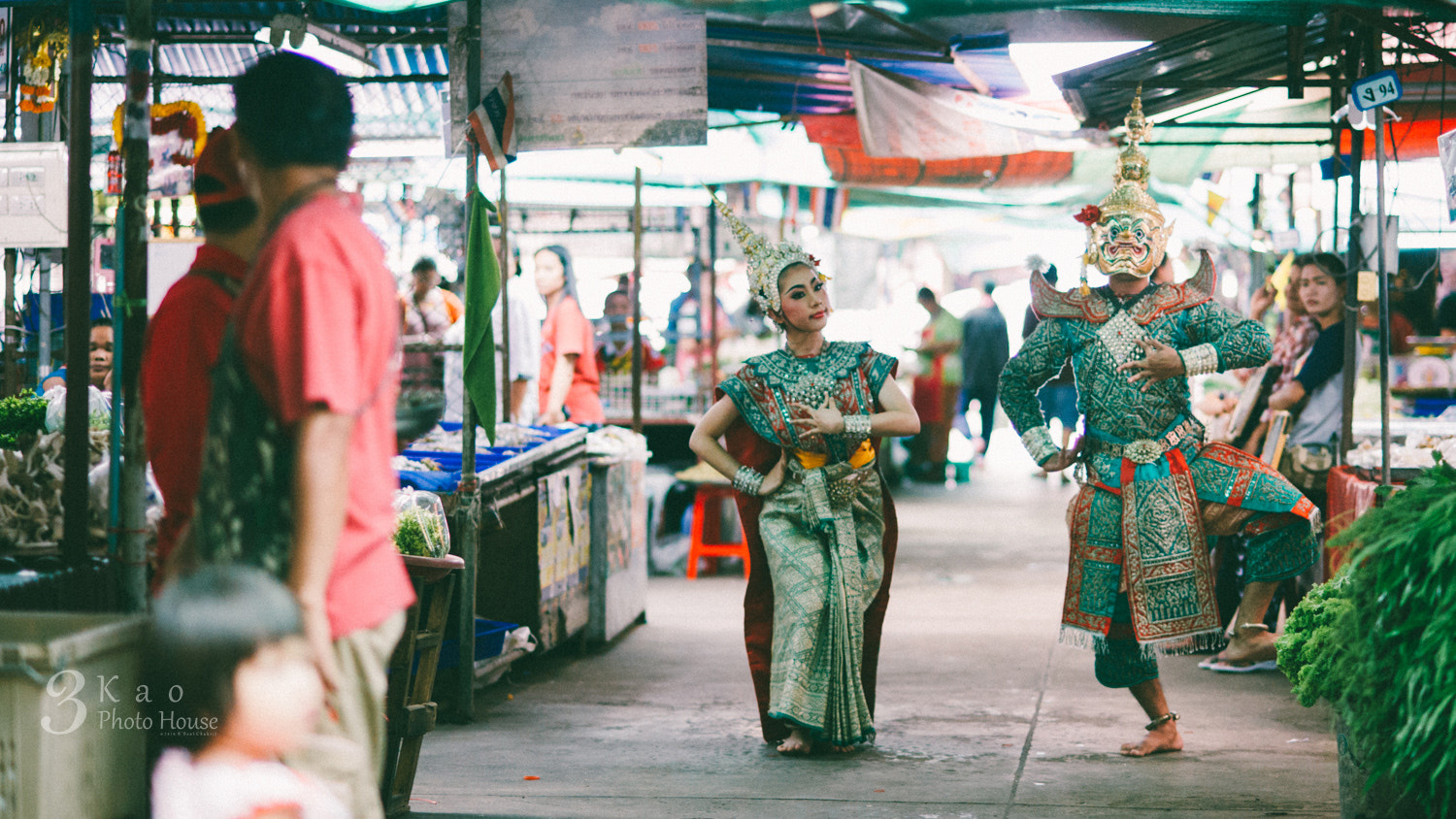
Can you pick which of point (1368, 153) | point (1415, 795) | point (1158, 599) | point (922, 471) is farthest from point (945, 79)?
point (922, 471)

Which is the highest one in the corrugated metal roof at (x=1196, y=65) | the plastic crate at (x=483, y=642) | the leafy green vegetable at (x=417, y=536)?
the corrugated metal roof at (x=1196, y=65)

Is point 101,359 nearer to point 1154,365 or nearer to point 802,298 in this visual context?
point 802,298

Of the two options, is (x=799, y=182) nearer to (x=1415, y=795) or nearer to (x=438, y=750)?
(x=438, y=750)

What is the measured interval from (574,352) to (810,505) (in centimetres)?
406

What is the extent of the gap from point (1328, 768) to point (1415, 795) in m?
1.67

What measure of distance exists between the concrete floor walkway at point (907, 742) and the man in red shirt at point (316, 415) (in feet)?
7.07

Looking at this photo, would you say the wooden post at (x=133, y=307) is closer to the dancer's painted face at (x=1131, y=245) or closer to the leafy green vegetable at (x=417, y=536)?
the leafy green vegetable at (x=417, y=536)

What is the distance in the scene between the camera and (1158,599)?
5.07 meters

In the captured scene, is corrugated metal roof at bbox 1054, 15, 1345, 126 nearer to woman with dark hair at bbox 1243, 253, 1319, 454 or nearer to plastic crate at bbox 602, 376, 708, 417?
woman with dark hair at bbox 1243, 253, 1319, 454

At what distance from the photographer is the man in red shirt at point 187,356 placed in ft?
9.50

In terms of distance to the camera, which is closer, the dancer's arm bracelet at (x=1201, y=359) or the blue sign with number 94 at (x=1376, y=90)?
the dancer's arm bracelet at (x=1201, y=359)

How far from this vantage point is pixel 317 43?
5.87 metres

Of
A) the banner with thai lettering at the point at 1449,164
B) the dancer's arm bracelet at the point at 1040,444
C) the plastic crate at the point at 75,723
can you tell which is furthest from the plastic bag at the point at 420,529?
the banner with thai lettering at the point at 1449,164

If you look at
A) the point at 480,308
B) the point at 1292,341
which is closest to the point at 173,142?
the point at 480,308
